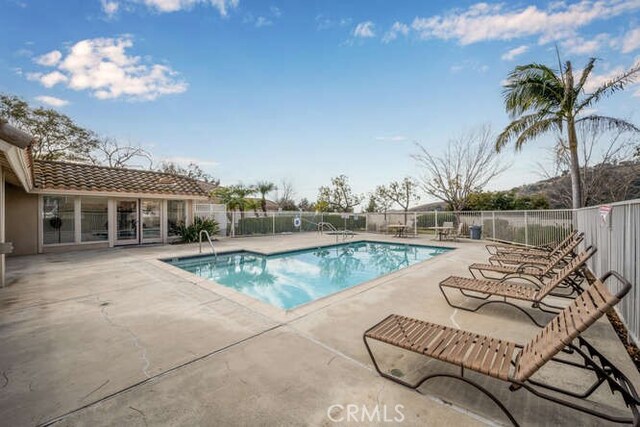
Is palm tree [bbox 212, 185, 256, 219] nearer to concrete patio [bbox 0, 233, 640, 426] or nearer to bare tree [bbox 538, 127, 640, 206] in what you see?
concrete patio [bbox 0, 233, 640, 426]

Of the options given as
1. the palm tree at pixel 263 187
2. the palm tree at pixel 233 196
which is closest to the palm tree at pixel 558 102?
the palm tree at pixel 233 196

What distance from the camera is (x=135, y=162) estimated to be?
89.7ft

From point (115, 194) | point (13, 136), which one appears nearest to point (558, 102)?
point (13, 136)

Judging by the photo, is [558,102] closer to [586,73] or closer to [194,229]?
[586,73]

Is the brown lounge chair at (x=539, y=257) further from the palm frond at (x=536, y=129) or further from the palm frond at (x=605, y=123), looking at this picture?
the palm frond at (x=605, y=123)

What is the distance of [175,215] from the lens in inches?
542

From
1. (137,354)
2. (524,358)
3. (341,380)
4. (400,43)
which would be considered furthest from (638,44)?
(137,354)

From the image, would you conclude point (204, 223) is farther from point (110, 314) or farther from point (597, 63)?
point (597, 63)

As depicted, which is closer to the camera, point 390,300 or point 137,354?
point 137,354

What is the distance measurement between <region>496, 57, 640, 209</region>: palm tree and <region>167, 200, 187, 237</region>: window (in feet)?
51.8

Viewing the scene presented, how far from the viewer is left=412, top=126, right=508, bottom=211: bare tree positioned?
A: 20.2 meters

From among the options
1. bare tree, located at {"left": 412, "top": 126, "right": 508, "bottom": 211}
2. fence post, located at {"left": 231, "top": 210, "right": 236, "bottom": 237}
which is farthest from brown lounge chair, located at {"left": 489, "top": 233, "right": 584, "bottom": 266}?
bare tree, located at {"left": 412, "top": 126, "right": 508, "bottom": 211}

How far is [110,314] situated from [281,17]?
1213 centimetres

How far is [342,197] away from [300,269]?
2330 centimetres
